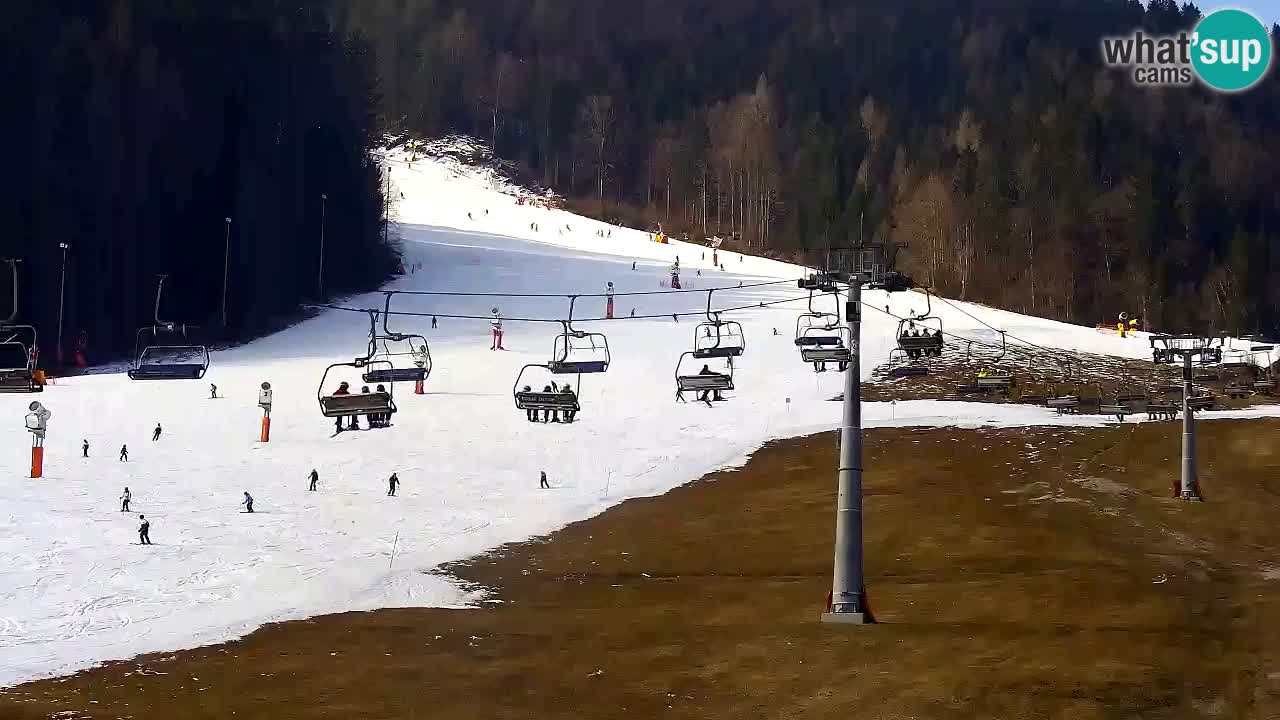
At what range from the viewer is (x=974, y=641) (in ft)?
73.0

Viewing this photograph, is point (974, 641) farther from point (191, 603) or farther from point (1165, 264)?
point (1165, 264)

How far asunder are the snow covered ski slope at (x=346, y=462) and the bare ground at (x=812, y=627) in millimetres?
2372

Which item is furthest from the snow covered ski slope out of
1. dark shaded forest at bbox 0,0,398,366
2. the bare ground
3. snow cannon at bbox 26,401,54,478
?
dark shaded forest at bbox 0,0,398,366

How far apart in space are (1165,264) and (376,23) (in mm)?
113287

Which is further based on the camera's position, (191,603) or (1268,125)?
(1268,125)

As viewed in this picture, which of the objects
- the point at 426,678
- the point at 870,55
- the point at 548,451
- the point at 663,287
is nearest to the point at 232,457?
the point at 548,451

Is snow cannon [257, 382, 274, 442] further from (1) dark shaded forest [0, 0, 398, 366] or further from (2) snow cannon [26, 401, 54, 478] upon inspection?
(1) dark shaded forest [0, 0, 398, 366]

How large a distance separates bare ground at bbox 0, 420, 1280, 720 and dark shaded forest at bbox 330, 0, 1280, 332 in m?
40.4

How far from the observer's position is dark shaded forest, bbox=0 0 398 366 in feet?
207

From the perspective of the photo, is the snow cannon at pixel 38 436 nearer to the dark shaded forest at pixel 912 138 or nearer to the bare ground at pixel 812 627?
the bare ground at pixel 812 627

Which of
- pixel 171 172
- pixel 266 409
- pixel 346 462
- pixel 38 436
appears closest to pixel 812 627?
pixel 346 462

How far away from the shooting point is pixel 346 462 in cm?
4234

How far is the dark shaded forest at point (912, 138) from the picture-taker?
107 m

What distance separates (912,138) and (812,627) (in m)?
116
